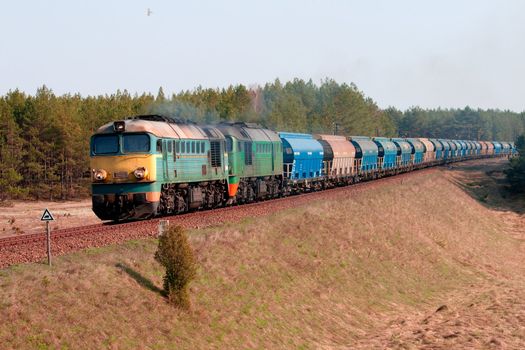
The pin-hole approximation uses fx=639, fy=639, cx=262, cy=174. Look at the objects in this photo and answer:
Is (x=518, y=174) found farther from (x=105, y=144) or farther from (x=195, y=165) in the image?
(x=105, y=144)

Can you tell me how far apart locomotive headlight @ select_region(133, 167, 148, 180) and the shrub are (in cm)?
820

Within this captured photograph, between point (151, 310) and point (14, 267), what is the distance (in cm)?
387

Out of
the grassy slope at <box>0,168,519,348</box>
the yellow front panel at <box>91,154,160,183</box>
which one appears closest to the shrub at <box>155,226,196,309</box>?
the grassy slope at <box>0,168,519,348</box>

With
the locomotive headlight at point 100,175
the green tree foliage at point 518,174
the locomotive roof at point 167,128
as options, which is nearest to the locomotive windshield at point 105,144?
the locomotive roof at point 167,128

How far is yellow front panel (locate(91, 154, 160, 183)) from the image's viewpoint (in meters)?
25.5

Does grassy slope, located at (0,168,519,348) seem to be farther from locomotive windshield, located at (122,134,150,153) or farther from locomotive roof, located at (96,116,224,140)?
locomotive roof, located at (96,116,224,140)

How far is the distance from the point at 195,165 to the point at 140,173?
5.02m

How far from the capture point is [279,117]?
348 feet

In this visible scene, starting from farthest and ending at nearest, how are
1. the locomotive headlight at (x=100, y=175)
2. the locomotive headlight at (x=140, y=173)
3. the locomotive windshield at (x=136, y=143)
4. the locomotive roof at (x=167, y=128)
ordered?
the locomotive roof at (x=167, y=128) < the locomotive headlight at (x=100, y=175) < the locomotive windshield at (x=136, y=143) < the locomotive headlight at (x=140, y=173)

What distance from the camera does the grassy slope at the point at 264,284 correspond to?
1416 cm

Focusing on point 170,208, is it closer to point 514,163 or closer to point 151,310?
point 151,310

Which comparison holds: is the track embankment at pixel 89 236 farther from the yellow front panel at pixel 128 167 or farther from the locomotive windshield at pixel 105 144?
the locomotive windshield at pixel 105 144

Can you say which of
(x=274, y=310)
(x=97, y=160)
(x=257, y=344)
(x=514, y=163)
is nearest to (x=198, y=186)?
(x=97, y=160)

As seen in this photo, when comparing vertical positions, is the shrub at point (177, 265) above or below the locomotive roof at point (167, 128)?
below
